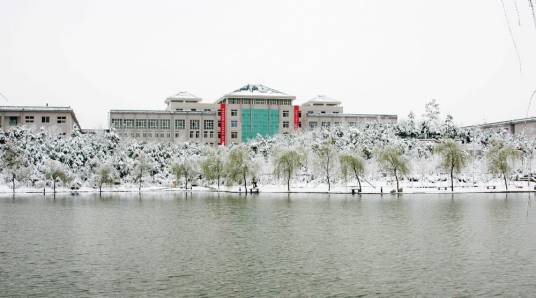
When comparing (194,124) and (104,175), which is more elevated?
(194,124)

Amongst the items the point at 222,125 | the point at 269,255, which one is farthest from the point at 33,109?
the point at 269,255

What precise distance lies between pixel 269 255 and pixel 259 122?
117315 millimetres

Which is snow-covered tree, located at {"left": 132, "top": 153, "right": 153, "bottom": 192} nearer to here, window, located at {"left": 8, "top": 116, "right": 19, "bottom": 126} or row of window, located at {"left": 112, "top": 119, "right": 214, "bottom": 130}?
window, located at {"left": 8, "top": 116, "right": 19, "bottom": 126}

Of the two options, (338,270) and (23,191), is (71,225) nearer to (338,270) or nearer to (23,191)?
(338,270)

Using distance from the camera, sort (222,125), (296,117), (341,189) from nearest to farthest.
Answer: (341,189), (222,125), (296,117)

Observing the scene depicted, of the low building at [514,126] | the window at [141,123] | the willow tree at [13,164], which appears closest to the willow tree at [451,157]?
the low building at [514,126]

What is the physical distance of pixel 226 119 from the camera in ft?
456

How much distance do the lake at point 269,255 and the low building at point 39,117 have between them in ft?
286

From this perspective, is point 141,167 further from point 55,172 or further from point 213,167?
point 55,172

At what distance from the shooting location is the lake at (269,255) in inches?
694

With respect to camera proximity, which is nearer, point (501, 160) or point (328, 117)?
point (501, 160)

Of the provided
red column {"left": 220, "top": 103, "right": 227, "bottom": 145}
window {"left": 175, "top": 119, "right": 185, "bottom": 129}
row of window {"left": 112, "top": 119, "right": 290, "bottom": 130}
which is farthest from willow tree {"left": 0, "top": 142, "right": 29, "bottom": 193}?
red column {"left": 220, "top": 103, "right": 227, "bottom": 145}

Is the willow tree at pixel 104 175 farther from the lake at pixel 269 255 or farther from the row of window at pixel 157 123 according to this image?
the row of window at pixel 157 123

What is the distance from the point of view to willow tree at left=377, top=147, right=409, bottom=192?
7044cm
